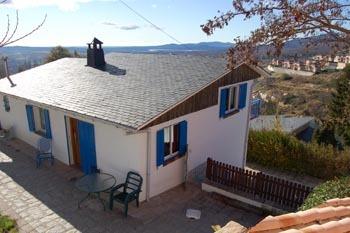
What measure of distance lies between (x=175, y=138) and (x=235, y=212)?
132 inches

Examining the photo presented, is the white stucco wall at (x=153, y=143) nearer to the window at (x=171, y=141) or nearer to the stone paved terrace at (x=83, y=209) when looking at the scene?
the window at (x=171, y=141)

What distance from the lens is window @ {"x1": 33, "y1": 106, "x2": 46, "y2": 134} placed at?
13954 mm

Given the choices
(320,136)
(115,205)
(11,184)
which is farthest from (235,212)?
(320,136)

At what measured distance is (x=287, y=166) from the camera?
53.2ft

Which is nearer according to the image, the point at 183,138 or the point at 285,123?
the point at 183,138

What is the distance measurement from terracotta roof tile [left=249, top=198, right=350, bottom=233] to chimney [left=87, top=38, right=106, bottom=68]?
13692 mm

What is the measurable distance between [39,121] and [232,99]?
30.4ft

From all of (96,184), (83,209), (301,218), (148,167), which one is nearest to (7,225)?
(83,209)

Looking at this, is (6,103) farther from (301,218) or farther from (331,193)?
(301,218)

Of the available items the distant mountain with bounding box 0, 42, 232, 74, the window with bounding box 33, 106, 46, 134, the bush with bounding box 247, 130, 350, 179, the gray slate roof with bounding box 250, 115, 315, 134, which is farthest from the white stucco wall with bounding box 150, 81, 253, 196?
the gray slate roof with bounding box 250, 115, 315, 134

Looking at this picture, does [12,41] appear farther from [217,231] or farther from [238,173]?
[238,173]

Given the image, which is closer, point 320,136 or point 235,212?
point 235,212

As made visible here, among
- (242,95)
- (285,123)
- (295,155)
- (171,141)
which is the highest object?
(242,95)

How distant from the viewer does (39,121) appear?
1416cm
